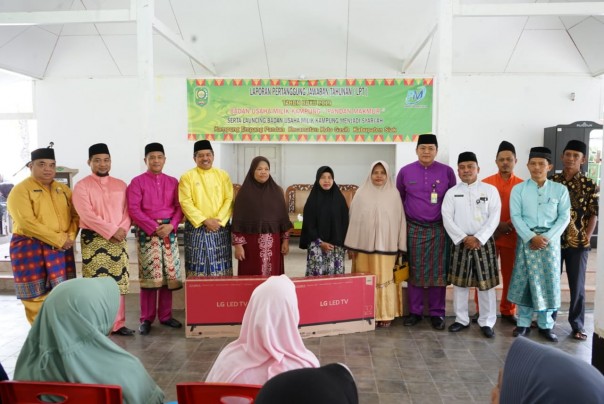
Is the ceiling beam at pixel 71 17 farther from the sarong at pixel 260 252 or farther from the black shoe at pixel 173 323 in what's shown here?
the black shoe at pixel 173 323

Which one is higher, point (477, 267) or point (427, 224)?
point (427, 224)

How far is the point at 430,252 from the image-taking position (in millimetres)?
3488

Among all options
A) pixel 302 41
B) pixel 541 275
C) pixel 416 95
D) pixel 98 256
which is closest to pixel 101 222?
pixel 98 256

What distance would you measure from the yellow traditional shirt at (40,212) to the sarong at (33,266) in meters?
0.06

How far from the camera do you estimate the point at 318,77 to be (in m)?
6.25

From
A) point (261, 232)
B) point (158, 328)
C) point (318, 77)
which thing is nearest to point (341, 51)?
point (318, 77)

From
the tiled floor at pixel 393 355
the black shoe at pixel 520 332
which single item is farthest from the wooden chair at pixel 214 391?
the black shoe at pixel 520 332

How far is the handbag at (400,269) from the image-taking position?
361 centimetres

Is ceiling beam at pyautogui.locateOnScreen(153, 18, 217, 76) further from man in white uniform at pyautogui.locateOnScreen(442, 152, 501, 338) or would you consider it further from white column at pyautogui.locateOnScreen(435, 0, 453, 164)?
man in white uniform at pyautogui.locateOnScreen(442, 152, 501, 338)

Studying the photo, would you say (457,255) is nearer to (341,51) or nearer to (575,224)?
(575,224)

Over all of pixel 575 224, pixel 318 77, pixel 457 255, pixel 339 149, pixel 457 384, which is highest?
pixel 318 77

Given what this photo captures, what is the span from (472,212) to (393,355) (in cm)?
117

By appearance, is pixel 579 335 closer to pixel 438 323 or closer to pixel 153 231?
pixel 438 323

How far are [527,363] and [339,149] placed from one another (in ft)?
20.3
